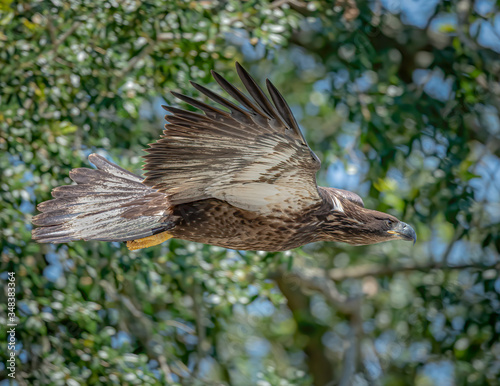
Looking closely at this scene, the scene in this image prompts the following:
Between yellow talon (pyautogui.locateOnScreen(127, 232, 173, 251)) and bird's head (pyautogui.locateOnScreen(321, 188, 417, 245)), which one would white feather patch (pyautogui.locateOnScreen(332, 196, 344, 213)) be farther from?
yellow talon (pyautogui.locateOnScreen(127, 232, 173, 251))

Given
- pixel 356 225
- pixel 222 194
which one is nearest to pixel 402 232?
pixel 356 225

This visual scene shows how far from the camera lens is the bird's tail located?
3.65 m

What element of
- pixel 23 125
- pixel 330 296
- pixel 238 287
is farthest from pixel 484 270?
pixel 23 125

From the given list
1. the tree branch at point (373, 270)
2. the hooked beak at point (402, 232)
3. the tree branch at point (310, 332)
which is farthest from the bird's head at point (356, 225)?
the tree branch at point (310, 332)

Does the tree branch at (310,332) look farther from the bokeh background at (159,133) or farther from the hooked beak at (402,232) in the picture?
the hooked beak at (402,232)

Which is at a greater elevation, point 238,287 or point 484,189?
point 484,189

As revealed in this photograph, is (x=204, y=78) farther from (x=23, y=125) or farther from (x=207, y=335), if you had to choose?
(x=207, y=335)

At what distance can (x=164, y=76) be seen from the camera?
194 inches

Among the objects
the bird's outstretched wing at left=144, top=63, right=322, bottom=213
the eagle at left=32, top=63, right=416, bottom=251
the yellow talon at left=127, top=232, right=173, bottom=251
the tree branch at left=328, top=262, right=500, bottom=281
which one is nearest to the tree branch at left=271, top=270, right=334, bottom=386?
the tree branch at left=328, top=262, right=500, bottom=281

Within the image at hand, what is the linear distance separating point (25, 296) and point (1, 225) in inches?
19.4

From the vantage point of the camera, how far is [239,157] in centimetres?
338

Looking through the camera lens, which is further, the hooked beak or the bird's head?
the hooked beak

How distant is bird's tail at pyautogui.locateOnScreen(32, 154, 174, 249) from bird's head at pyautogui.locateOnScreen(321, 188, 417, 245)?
0.78m

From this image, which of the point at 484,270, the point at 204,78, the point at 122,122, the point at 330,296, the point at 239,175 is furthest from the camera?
the point at 330,296
